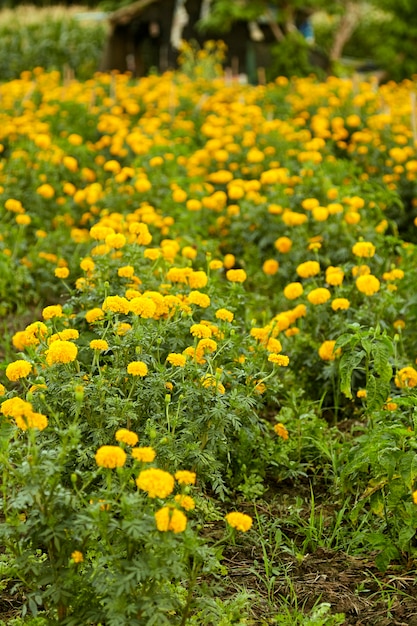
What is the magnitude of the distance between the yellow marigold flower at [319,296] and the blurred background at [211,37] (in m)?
11.8

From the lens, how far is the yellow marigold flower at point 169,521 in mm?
2496

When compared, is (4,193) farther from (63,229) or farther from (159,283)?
(159,283)

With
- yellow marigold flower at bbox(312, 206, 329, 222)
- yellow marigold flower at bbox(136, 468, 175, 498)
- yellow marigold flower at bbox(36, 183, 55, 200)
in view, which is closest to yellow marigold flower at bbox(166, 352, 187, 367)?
yellow marigold flower at bbox(136, 468, 175, 498)

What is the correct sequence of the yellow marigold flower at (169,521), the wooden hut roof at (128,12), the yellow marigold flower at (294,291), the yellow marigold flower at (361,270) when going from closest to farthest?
the yellow marigold flower at (169,521), the yellow marigold flower at (294,291), the yellow marigold flower at (361,270), the wooden hut roof at (128,12)

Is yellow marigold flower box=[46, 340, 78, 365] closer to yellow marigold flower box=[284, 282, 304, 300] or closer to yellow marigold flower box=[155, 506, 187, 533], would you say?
yellow marigold flower box=[155, 506, 187, 533]

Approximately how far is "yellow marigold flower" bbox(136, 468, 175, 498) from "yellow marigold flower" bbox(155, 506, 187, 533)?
2.0 inches

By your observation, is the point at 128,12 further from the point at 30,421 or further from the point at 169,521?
the point at 169,521

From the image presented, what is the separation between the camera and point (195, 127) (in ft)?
33.1

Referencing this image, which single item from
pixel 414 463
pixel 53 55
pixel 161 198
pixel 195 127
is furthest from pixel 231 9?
pixel 414 463

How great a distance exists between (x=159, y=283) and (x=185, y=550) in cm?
220

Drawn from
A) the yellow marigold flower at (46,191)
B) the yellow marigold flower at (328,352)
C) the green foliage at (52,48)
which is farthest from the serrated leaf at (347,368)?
the green foliage at (52,48)

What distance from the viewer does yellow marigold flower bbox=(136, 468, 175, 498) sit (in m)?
2.50

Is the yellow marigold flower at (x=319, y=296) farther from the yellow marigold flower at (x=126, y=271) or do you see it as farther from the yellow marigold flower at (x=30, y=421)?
the yellow marigold flower at (x=30, y=421)

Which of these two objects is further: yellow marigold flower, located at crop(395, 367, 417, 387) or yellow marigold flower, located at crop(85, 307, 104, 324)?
yellow marigold flower, located at crop(395, 367, 417, 387)
